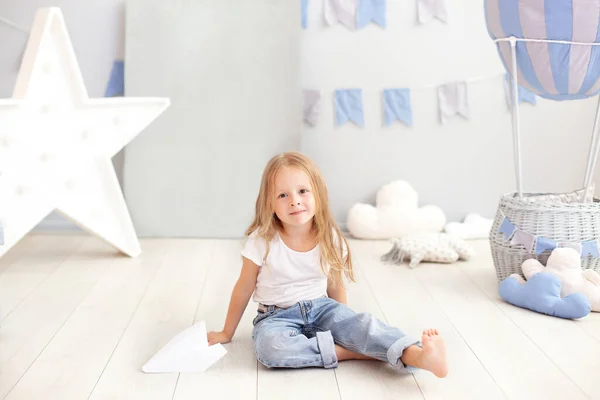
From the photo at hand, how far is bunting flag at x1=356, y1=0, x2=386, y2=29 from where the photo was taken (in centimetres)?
342

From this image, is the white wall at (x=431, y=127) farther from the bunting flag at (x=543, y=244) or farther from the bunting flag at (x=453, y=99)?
the bunting flag at (x=543, y=244)

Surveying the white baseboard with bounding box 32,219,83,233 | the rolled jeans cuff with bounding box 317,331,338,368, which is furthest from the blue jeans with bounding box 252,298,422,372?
the white baseboard with bounding box 32,219,83,233

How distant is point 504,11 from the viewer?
7.97 ft

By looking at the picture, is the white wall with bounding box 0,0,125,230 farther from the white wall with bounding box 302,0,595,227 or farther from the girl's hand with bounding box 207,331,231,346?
the girl's hand with bounding box 207,331,231,346

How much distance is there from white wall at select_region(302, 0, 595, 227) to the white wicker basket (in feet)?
3.17

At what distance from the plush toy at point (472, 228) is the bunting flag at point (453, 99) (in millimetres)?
463

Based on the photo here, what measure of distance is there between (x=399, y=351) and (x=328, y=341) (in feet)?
0.59

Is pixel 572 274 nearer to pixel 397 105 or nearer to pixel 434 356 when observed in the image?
pixel 434 356

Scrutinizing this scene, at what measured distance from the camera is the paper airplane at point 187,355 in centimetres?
188

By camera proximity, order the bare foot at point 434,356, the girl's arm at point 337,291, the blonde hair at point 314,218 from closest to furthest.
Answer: the bare foot at point 434,356 < the blonde hair at point 314,218 < the girl's arm at point 337,291

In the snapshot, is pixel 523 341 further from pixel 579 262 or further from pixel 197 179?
pixel 197 179

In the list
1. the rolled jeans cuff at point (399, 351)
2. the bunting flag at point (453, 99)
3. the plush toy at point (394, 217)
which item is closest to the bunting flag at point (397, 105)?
the bunting flag at point (453, 99)

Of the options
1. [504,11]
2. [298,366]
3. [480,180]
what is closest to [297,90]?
[480,180]

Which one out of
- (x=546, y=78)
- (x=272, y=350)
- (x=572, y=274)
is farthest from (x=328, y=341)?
(x=546, y=78)
